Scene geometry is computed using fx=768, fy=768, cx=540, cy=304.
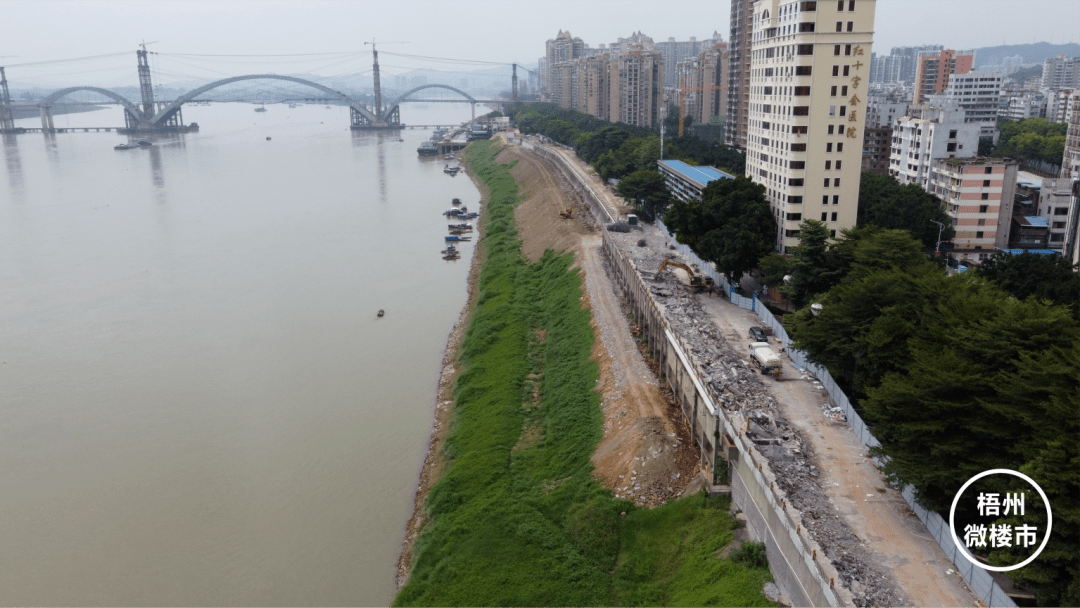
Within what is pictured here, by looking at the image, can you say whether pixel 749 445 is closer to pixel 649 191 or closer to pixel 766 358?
pixel 766 358

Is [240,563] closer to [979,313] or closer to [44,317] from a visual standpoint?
[979,313]

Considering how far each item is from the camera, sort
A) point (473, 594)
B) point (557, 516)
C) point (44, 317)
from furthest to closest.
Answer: point (44, 317)
point (557, 516)
point (473, 594)

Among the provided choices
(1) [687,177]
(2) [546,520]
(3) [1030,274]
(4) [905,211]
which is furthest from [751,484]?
(1) [687,177]

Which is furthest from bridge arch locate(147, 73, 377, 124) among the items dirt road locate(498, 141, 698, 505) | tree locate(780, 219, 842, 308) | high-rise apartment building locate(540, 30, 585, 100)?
tree locate(780, 219, 842, 308)

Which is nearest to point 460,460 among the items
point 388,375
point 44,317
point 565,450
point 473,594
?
point 565,450

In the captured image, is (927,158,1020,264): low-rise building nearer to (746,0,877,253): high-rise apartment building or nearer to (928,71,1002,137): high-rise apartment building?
(746,0,877,253): high-rise apartment building

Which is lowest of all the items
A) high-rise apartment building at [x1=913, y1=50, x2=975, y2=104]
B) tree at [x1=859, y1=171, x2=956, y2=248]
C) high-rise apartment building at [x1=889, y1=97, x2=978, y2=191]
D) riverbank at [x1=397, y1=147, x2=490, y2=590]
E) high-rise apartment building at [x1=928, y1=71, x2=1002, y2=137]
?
riverbank at [x1=397, y1=147, x2=490, y2=590]
